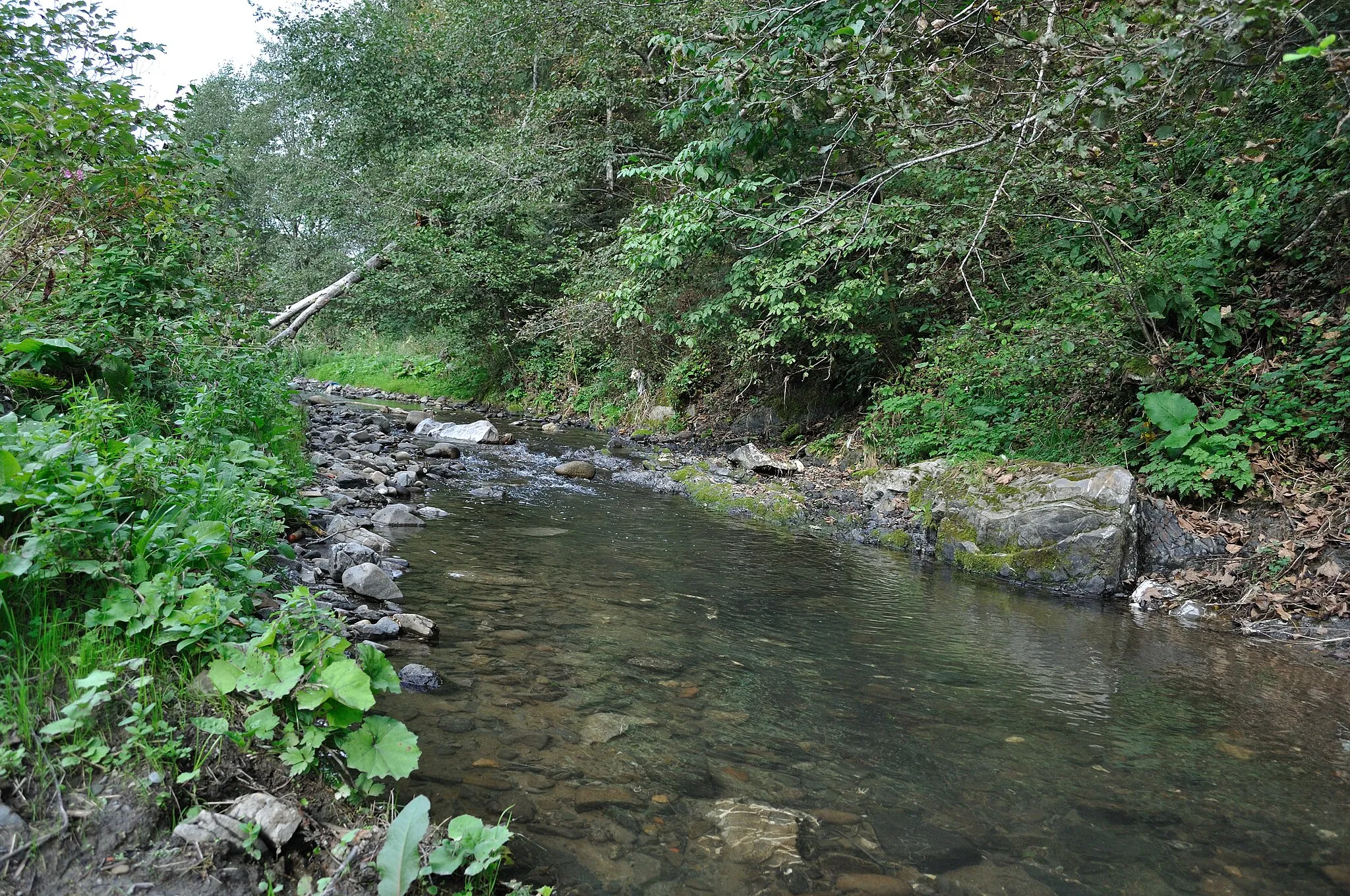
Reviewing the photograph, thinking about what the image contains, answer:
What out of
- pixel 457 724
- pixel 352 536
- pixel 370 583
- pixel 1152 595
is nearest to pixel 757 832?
pixel 457 724

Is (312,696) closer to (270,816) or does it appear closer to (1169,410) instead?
(270,816)

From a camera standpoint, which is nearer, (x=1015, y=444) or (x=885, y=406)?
(x=1015, y=444)

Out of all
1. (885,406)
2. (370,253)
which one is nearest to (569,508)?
(885,406)

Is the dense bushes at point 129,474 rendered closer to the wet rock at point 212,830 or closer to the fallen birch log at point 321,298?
the wet rock at point 212,830

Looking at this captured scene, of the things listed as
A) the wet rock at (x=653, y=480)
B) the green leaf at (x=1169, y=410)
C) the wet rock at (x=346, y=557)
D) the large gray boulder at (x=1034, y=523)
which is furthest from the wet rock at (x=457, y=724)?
the green leaf at (x=1169, y=410)

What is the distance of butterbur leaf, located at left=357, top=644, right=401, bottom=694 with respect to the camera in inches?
96.6

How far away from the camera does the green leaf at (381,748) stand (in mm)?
2252

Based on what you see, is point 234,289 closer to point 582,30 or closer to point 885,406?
point 885,406

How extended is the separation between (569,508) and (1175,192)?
26.7 feet

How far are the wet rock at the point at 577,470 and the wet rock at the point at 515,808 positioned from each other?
8.38 meters

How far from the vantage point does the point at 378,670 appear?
2.50 metres

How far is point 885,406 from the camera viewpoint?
1067 cm

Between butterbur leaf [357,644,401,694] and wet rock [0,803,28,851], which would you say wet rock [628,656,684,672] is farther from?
wet rock [0,803,28,851]

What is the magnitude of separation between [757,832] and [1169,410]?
6.99 metres
